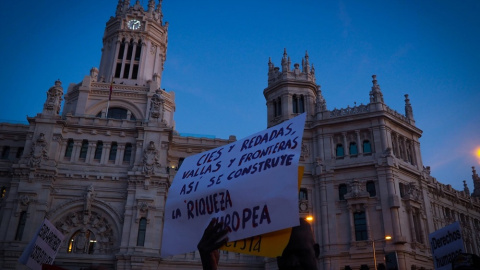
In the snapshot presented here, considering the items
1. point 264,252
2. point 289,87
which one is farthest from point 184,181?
point 289,87

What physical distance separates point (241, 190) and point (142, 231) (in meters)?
32.3

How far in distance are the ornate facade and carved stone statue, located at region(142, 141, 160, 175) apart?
10 cm

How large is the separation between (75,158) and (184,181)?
34679 mm

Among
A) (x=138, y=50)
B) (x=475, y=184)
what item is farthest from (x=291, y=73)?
(x=475, y=184)

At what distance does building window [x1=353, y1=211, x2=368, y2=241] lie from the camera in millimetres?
34681

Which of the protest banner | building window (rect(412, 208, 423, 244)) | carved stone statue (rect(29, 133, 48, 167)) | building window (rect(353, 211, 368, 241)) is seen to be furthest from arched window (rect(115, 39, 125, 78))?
the protest banner

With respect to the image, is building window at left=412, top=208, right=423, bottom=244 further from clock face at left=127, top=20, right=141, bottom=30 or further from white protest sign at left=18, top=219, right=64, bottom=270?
clock face at left=127, top=20, right=141, bottom=30

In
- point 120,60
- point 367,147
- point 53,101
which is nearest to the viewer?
point 367,147

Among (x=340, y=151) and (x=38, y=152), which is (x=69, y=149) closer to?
(x=38, y=152)

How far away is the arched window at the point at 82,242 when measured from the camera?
35.6 m

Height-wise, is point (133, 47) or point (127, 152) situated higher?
point (133, 47)

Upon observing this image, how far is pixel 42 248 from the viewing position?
13.5 metres

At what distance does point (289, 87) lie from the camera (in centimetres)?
4309

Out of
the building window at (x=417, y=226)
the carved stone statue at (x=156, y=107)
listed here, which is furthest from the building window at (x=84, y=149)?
the building window at (x=417, y=226)
